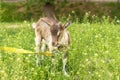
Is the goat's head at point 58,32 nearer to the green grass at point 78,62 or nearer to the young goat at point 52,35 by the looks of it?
the young goat at point 52,35

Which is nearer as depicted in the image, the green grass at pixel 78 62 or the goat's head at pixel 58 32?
the green grass at pixel 78 62

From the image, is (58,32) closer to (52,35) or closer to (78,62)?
(52,35)

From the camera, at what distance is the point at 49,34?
1019cm

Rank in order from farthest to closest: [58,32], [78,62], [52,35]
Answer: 1. [78,62]
2. [52,35]
3. [58,32]

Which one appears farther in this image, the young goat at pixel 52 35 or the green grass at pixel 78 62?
the young goat at pixel 52 35

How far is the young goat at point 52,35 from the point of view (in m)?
9.82

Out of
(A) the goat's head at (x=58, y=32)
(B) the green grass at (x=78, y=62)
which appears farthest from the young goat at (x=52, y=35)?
(B) the green grass at (x=78, y=62)

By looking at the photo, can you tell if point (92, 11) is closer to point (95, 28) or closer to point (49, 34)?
point (95, 28)

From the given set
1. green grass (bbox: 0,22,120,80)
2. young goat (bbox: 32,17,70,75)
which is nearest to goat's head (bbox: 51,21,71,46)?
young goat (bbox: 32,17,70,75)

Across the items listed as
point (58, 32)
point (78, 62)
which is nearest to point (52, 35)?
point (58, 32)

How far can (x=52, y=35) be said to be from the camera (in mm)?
9875

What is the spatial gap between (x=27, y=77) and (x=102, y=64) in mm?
1417

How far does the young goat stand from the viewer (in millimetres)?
9820

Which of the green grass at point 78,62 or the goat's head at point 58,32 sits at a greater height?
the goat's head at point 58,32
